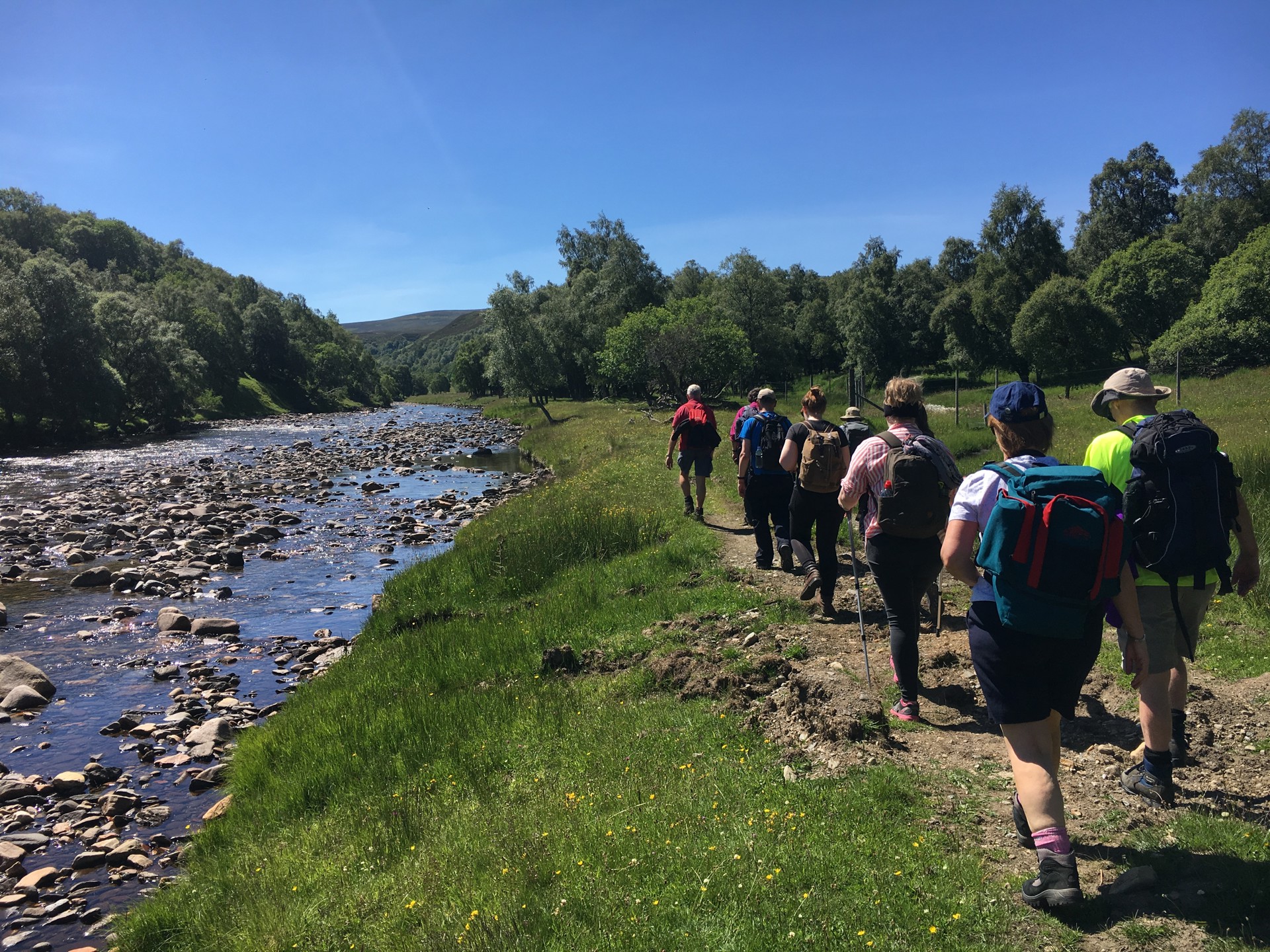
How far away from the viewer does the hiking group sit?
371cm

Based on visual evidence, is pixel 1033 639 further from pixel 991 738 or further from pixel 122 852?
pixel 122 852

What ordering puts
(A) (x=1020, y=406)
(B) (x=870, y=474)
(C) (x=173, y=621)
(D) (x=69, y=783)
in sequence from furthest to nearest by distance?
1. (C) (x=173, y=621)
2. (D) (x=69, y=783)
3. (B) (x=870, y=474)
4. (A) (x=1020, y=406)

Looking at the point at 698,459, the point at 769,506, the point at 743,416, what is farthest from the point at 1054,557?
the point at 698,459

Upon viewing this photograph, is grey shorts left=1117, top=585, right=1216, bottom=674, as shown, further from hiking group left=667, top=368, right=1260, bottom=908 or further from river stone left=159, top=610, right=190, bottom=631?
river stone left=159, top=610, right=190, bottom=631

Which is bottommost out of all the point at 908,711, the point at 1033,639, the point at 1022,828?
the point at 908,711

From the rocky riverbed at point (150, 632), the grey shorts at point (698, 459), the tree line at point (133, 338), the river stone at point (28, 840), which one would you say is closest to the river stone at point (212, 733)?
the rocky riverbed at point (150, 632)

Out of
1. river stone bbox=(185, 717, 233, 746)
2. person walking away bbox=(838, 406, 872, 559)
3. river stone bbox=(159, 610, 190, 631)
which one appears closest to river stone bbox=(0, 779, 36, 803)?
river stone bbox=(185, 717, 233, 746)

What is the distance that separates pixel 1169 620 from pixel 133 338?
223 feet

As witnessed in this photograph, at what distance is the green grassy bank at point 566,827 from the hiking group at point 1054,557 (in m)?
0.64

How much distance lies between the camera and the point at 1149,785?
4711 mm

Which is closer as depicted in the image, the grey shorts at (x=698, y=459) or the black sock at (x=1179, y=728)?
the black sock at (x=1179, y=728)

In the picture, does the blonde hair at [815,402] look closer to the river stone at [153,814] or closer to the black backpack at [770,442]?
the black backpack at [770,442]

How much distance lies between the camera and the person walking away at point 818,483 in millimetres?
8609

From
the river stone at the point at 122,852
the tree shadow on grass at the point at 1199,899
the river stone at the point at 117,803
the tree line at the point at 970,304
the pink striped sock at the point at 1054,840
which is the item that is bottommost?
the river stone at the point at 122,852
